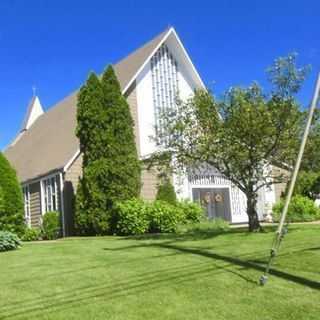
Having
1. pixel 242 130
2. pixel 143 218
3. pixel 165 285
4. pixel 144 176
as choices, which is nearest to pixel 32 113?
pixel 144 176

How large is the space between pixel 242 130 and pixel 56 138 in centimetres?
1370

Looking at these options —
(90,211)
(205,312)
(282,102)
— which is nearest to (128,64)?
(90,211)

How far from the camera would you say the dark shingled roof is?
2356 cm

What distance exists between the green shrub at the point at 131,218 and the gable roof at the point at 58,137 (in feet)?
12.9

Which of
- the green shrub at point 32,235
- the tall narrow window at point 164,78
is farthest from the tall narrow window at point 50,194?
the tall narrow window at point 164,78

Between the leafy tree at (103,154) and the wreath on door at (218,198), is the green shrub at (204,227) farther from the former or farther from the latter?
the wreath on door at (218,198)

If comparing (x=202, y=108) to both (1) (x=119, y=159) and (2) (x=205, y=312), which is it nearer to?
(1) (x=119, y=159)

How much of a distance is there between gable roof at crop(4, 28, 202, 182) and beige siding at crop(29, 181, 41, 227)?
468mm

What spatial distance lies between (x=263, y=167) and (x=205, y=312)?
10.3 metres

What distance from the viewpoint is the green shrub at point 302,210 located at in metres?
23.8

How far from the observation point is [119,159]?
2038 cm

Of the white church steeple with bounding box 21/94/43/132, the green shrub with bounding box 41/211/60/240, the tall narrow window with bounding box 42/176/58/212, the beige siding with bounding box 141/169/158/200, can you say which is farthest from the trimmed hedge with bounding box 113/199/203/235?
the white church steeple with bounding box 21/94/43/132

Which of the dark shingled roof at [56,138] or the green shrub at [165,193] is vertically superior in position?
the dark shingled roof at [56,138]

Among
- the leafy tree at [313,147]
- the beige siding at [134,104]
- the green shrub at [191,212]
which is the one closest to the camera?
the leafy tree at [313,147]
